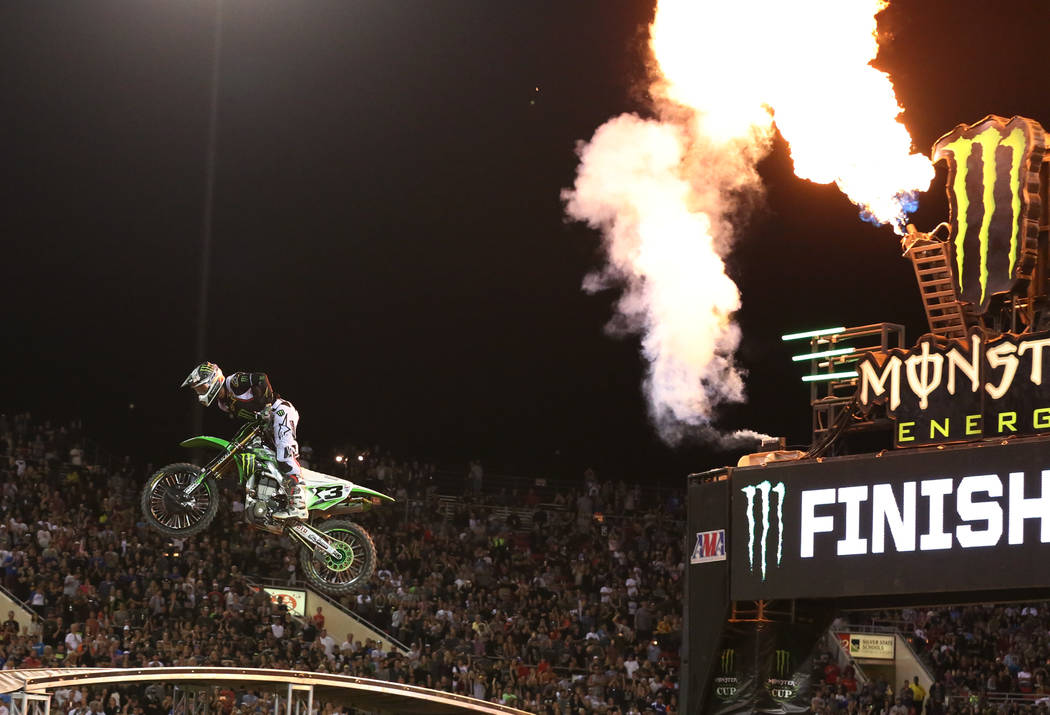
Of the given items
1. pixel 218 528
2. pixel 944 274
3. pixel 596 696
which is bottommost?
pixel 596 696

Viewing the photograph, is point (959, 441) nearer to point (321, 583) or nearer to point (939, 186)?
point (321, 583)

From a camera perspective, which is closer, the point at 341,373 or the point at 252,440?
the point at 252,440

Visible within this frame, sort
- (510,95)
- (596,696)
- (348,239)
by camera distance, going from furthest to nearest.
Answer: (348,239) < (510,95) < (596,696)

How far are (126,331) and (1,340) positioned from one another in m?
2.82

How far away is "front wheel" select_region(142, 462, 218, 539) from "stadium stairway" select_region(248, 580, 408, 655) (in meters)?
13.3

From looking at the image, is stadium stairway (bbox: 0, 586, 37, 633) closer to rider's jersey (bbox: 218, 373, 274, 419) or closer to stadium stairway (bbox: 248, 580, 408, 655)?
stadium stairway (bbox: 248, 580, 408, 655)

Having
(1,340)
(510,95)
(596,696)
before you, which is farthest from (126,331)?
(596,696)

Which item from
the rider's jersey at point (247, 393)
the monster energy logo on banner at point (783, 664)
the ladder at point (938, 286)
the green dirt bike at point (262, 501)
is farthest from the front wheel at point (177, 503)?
the ladder at point (938, 286)

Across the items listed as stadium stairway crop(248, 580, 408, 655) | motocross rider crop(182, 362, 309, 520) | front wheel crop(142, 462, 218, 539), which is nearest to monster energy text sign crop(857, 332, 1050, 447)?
motocross rider crop(182, 362, 309, 520)

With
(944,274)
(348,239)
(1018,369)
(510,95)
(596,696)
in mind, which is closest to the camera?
(1018,369)

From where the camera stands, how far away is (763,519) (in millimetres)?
27094

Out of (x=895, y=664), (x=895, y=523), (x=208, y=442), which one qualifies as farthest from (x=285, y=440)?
(x=895, y=664)

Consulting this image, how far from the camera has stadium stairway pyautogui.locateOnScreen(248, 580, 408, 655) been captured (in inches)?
1335

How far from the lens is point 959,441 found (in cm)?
2544
